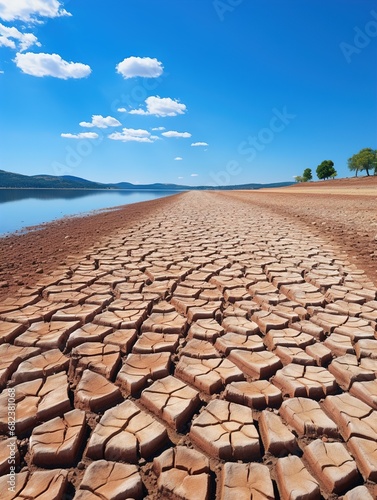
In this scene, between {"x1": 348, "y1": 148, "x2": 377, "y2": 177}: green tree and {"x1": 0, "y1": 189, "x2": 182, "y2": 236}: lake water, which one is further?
{"x1": 348, "y1": 148, "x2": 377, "y2": 177}: green tree

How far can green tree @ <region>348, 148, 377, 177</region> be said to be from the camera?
4772cm

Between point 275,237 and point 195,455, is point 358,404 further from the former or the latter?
point 275,237

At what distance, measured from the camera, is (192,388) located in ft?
5.07

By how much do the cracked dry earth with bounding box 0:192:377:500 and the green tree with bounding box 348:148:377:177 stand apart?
180 ft

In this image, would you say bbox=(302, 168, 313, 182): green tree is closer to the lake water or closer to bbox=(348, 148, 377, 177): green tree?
bbox=(348, 148, 377, 177): green tree

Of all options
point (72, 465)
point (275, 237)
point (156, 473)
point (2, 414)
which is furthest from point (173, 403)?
point (275, 237)

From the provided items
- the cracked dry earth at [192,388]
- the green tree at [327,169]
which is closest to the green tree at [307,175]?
the green tree at [327,169]

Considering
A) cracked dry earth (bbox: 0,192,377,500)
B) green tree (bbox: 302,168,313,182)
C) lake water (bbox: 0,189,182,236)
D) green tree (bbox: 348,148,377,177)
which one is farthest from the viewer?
green tree (bbox: 302,168,313,182)

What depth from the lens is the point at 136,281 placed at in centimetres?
312

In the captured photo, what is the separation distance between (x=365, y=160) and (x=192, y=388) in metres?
56.9

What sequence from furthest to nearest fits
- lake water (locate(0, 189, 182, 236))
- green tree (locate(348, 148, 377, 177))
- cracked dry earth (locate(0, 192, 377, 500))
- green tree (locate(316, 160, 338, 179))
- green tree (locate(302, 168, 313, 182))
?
green tree (locate(302, 168, 313, 182)) → green tree (locate(316, 160, 338, 179)) → green tree (locate(348, 148, 377, 177)) → lake water (locate(0, 189, 182, 236)) → cracked dry earth (locate(0, 192, 377, 500))

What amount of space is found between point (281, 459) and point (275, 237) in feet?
15.6
